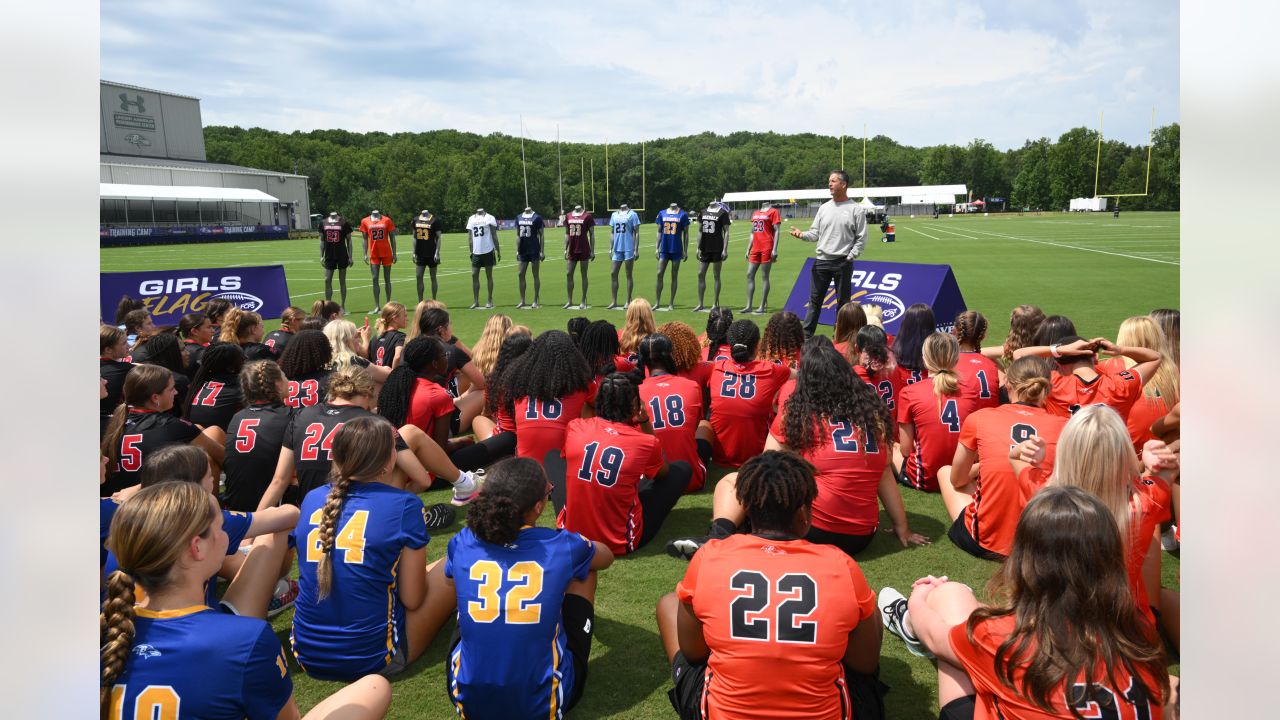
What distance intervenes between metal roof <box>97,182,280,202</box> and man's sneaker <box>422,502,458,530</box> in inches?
2344

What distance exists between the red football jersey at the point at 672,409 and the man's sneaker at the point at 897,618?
1.90 metres

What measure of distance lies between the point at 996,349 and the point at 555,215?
305ft

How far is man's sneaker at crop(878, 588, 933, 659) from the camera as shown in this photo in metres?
3.85

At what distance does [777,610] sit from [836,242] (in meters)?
8.11

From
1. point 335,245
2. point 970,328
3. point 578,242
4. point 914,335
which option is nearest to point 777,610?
point 970,328

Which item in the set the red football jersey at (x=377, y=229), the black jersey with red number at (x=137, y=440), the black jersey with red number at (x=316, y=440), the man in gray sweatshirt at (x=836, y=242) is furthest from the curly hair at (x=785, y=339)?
the red football jersey at (x=377, y=229)

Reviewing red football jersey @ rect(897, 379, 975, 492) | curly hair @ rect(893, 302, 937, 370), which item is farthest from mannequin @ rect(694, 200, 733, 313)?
red football jersey @ rect(897, 379, 975, 492)

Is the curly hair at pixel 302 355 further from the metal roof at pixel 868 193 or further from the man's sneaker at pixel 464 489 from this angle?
the metal roof at pixel 868 193

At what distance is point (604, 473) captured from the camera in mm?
4707

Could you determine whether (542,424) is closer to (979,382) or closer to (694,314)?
(979,382)

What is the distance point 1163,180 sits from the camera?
73000mm

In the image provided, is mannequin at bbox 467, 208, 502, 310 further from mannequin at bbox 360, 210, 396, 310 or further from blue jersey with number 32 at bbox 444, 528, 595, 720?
blue jersey with number 32 at bbox 444, 528, 595, 720
